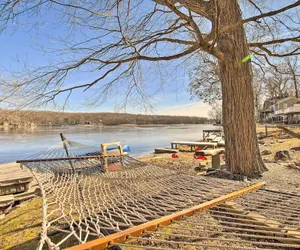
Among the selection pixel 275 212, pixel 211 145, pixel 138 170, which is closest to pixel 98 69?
pixel 138 170

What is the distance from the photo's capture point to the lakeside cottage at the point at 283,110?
91.1 feet

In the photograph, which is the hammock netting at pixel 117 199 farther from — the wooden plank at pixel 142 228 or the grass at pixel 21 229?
the grass at pixel 21 229

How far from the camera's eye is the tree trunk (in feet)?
12.6

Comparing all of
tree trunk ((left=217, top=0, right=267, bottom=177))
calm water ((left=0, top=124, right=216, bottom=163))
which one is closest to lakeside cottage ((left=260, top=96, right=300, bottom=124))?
calm water ((left=0, top=124, right=216, bottom=163))

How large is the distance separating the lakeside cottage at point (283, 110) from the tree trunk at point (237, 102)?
27.4 metres

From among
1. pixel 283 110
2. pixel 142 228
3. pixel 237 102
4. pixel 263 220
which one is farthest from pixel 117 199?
pixel 283 110

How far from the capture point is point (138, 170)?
3.50 m

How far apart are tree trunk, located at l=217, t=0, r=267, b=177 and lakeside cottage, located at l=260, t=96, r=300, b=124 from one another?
89.9 ft

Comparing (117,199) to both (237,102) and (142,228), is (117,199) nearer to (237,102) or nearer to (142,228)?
(142,228)

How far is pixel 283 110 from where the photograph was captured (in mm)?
32125

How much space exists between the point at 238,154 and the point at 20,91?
390 cm

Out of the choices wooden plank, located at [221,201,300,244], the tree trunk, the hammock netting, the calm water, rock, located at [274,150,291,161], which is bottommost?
the calm water

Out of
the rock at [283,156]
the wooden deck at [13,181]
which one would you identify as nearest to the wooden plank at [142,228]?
the wooden deck at [13,181]

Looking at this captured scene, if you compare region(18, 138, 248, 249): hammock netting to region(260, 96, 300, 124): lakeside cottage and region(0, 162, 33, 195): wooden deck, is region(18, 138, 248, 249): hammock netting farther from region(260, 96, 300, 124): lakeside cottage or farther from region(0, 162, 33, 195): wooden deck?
region(260, 96, 300, 124): lakeside cottage
